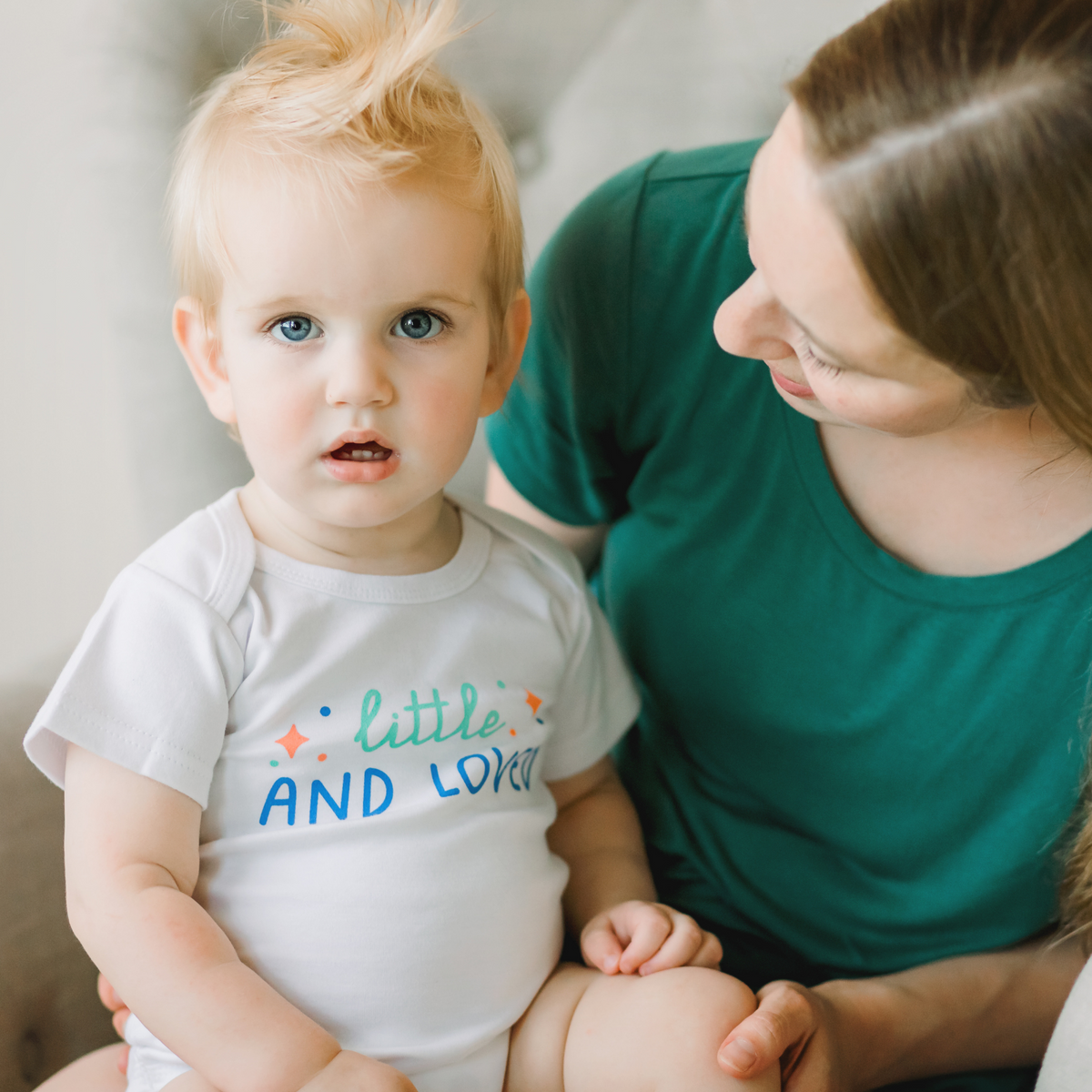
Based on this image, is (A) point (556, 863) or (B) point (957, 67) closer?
(B) point (957, 67)

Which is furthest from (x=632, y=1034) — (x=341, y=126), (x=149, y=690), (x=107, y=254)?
(x=107, y=254)

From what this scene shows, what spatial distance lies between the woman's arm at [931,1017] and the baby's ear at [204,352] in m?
0.52

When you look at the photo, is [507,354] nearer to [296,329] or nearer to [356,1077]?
[296,329]

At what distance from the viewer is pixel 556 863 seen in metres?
0.76

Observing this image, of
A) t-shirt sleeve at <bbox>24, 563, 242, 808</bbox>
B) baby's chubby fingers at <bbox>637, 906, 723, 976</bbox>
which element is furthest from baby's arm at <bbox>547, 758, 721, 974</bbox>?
t-shirt sleeve at <bbox>24, 563, 242, 808</bbox>

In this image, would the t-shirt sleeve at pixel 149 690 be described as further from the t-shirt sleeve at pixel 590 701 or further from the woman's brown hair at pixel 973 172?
the woman's brown hair at pixel 973 172

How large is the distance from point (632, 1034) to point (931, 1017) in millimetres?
257

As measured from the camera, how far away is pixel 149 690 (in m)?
0.61

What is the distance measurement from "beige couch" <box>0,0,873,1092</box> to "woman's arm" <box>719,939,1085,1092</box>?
1.68 ft

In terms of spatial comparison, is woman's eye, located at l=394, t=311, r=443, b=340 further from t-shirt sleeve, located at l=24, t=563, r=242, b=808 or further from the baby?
t-shirt sleeve, located at l=24, t=563, r=242, b=808

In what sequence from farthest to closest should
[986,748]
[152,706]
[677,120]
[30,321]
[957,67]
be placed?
[677,120]
[30,321]
[986,748]
[152,706]
[957,67]

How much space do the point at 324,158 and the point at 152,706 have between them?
33 centimetres

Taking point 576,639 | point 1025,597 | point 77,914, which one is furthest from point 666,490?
point 77,914

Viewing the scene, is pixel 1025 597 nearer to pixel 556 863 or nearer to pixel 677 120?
pixel 556 863
